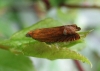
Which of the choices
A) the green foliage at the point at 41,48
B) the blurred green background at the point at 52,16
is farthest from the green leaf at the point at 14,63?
the blurred green background at the point at 52,16

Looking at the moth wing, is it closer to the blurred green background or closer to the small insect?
the small insect

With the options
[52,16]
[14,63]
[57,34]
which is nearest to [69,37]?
[57,34]

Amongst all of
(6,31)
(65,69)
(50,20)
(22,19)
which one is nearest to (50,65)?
(65,69)

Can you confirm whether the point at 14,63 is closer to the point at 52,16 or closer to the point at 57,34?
the point at 57,34

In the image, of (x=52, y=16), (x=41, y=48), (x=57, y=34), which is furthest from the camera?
(x=52, y=16)

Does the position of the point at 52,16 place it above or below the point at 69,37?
below

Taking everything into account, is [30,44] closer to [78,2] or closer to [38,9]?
[78,2]

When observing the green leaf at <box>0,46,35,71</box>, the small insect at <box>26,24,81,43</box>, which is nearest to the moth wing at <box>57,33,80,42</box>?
the small insect at <box>26,24,81,43</box>

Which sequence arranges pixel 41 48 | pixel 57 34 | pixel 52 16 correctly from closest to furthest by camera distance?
pixel 41 48
pixel 57 34
pixel 52 16
